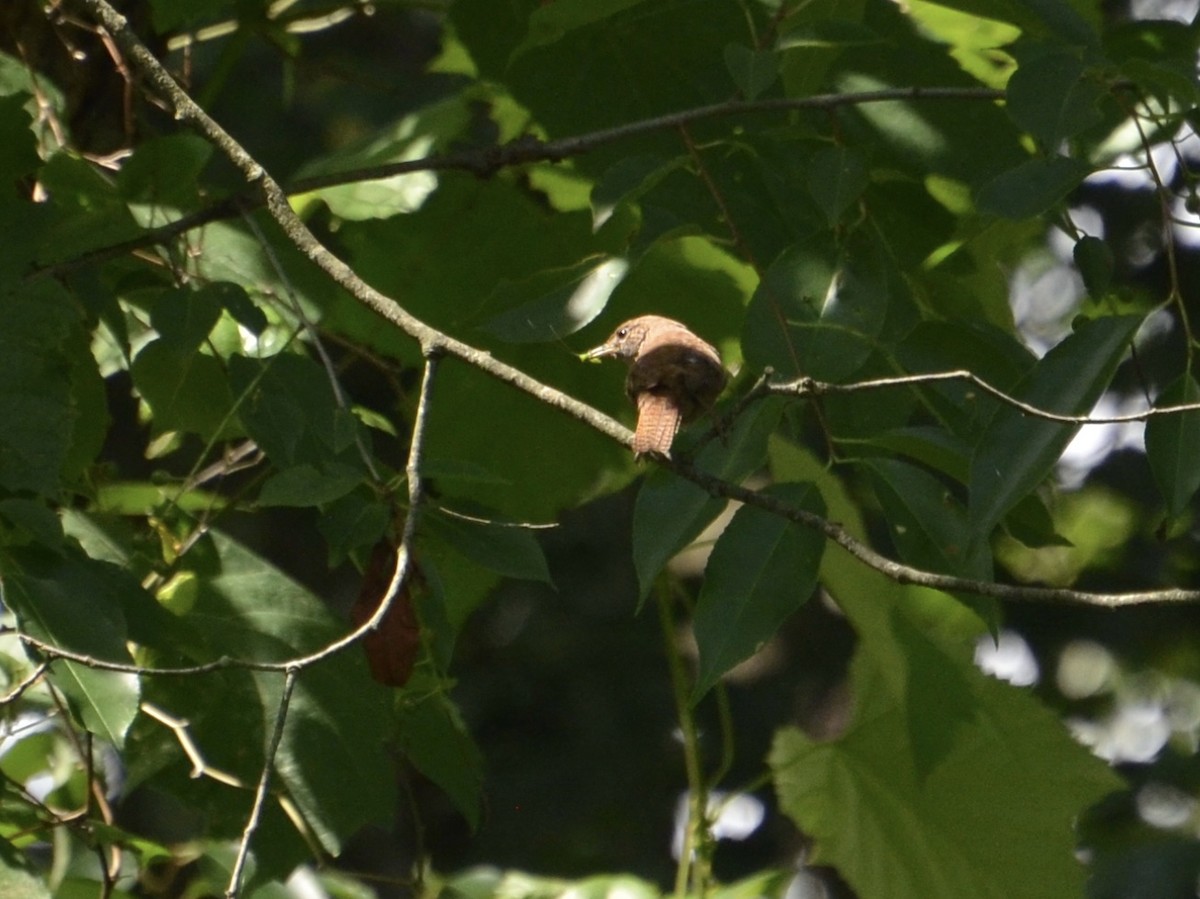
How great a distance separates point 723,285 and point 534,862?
13.0ft

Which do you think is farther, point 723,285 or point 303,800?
point 723,285

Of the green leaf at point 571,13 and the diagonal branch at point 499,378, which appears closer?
the diagonal branch at point 499,378

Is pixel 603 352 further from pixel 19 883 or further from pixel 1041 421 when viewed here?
pixel 19 883

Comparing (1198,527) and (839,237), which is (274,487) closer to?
(839,237)

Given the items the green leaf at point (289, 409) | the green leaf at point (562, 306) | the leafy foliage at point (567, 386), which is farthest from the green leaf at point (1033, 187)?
the green leaf at point (289, 409)

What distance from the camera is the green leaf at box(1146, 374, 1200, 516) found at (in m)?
1.27

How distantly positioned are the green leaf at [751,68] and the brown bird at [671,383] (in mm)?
233

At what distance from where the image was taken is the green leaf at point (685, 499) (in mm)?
1284

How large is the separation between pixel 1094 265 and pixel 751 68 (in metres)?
0.34

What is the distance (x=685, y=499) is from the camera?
51.5 inches

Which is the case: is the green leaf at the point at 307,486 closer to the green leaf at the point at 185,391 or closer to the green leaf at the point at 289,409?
the green leaf at the point at 289,409

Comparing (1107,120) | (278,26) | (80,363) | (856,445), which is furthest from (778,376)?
(278,26)

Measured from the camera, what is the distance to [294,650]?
1667 millimetres

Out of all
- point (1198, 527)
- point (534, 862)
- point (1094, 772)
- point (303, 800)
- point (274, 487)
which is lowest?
point (534, 862)
